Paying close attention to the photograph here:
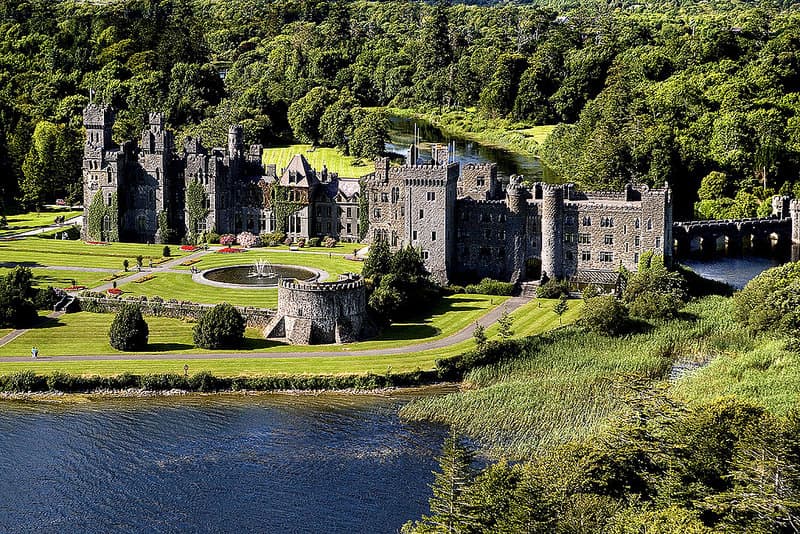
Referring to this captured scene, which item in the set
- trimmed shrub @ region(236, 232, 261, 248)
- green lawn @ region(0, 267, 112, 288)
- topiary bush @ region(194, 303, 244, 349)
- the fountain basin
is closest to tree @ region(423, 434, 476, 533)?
topiary bush @ region(194, 303, 244, 349)

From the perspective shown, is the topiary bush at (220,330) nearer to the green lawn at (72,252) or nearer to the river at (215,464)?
the river at (215,464)

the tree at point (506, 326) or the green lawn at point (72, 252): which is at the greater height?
the green lawn at point (72, 252)

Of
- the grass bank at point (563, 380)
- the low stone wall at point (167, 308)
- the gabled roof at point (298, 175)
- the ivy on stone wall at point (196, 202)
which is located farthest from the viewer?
the ivy on stone wall at point (196, 202)

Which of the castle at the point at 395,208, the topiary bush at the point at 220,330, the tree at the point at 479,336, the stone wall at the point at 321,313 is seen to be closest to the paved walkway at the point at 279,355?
the topiary bush at the point at 220,330

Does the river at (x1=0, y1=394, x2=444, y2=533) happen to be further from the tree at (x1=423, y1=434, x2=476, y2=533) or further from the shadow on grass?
the shadow on grass

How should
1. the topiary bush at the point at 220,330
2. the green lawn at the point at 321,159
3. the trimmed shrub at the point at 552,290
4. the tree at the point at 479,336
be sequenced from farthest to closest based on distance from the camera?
1. the green lawn at the point at 321,159
2. the trimmed shrub at the point at 552,290
3. the topiary bush at the point at 220,330
4. the tree at the point at 479,336

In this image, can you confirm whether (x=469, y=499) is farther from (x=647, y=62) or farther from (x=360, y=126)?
(x=647, y=62)
